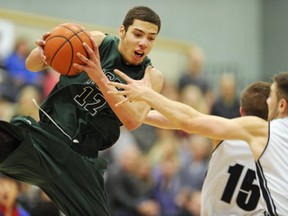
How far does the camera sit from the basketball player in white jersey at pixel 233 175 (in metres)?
6.03

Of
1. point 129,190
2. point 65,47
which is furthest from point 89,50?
point 129,190

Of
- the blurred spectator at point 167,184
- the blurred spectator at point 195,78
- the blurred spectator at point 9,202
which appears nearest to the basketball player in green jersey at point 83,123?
the blurred spectator at point 9,202

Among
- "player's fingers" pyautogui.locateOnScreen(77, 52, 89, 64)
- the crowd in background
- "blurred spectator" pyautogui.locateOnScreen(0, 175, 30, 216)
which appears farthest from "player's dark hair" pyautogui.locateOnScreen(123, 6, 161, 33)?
the crowd in background

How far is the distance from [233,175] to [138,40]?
1.56m

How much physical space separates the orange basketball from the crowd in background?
3.56 metres

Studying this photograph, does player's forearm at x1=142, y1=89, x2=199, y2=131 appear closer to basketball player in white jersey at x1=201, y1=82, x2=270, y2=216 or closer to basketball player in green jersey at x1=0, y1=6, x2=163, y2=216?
basketball player in green jersey at x1=0, y1=6, x2=163, y2=216

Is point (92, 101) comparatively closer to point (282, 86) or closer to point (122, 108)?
point (122, 108)

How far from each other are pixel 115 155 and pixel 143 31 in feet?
18.4

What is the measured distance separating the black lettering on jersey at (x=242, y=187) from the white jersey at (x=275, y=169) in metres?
0.98

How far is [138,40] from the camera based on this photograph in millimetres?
5562

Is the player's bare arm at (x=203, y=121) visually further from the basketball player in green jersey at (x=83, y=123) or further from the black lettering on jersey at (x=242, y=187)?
the black lettering on jersey at (x=242, y=187)

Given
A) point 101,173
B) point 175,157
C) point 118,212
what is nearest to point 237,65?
point 175,157

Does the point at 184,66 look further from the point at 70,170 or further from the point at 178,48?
the point at 70,170

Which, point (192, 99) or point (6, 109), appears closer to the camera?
point (6, 109)
